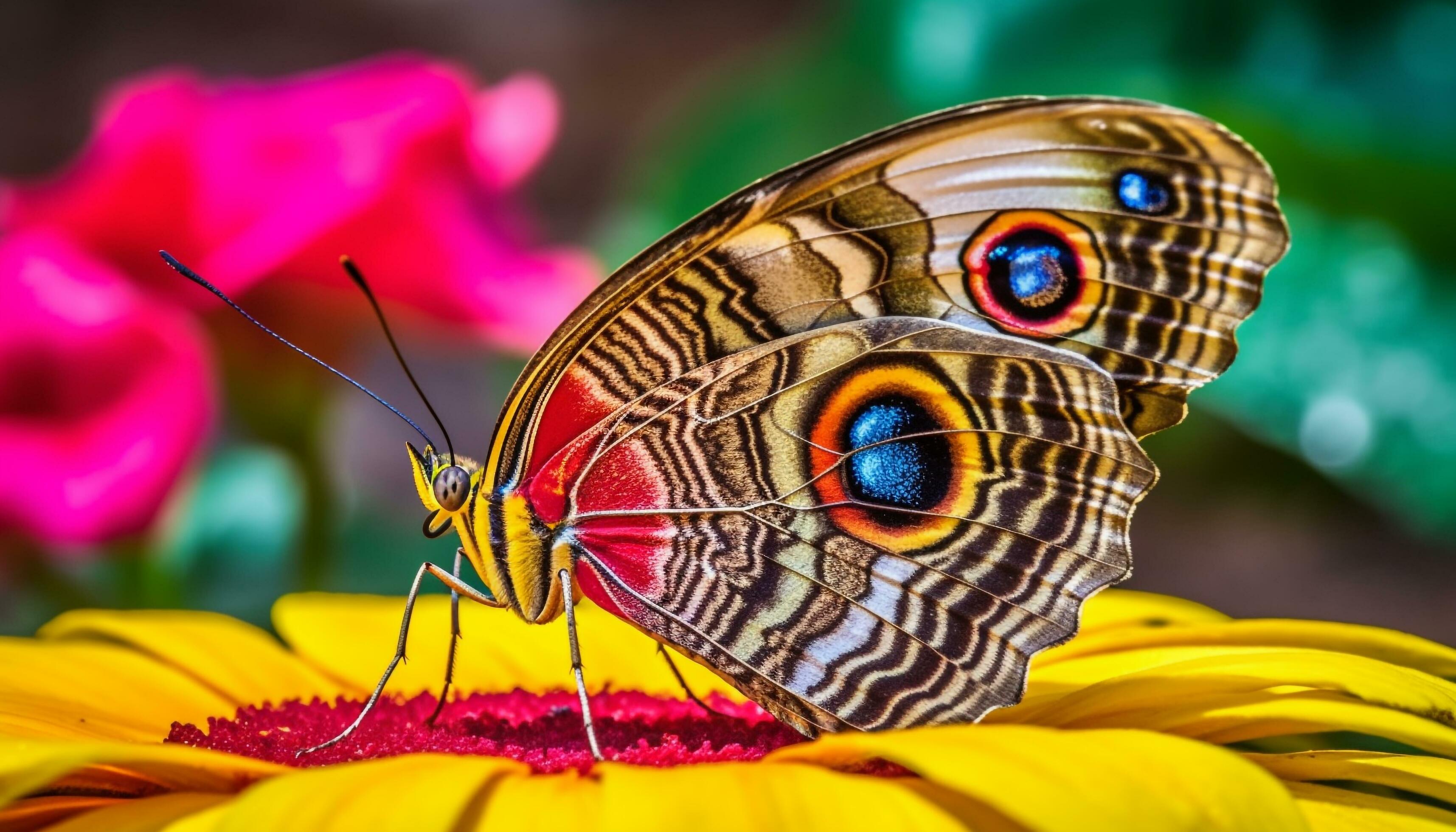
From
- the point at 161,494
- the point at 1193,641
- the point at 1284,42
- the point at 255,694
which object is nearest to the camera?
the point at 1193,641

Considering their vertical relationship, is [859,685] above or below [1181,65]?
below

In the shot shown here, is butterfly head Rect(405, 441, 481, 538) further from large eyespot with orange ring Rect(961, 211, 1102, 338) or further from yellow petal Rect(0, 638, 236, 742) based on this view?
large eyespot with orange ring Rect(961, 211, 1102, 338)

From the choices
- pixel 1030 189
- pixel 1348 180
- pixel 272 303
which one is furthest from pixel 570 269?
Answer: pixel 1348 180

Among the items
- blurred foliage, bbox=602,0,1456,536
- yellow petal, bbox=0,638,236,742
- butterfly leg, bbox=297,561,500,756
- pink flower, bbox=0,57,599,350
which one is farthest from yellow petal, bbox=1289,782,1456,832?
blurred foliage, bbox=602,0,1456,536

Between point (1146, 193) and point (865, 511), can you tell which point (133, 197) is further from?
point (1146, 193)

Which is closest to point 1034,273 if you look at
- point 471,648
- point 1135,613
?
point 1135,613

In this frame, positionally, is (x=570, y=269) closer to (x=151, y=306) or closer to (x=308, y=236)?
(x=308, y=236)
